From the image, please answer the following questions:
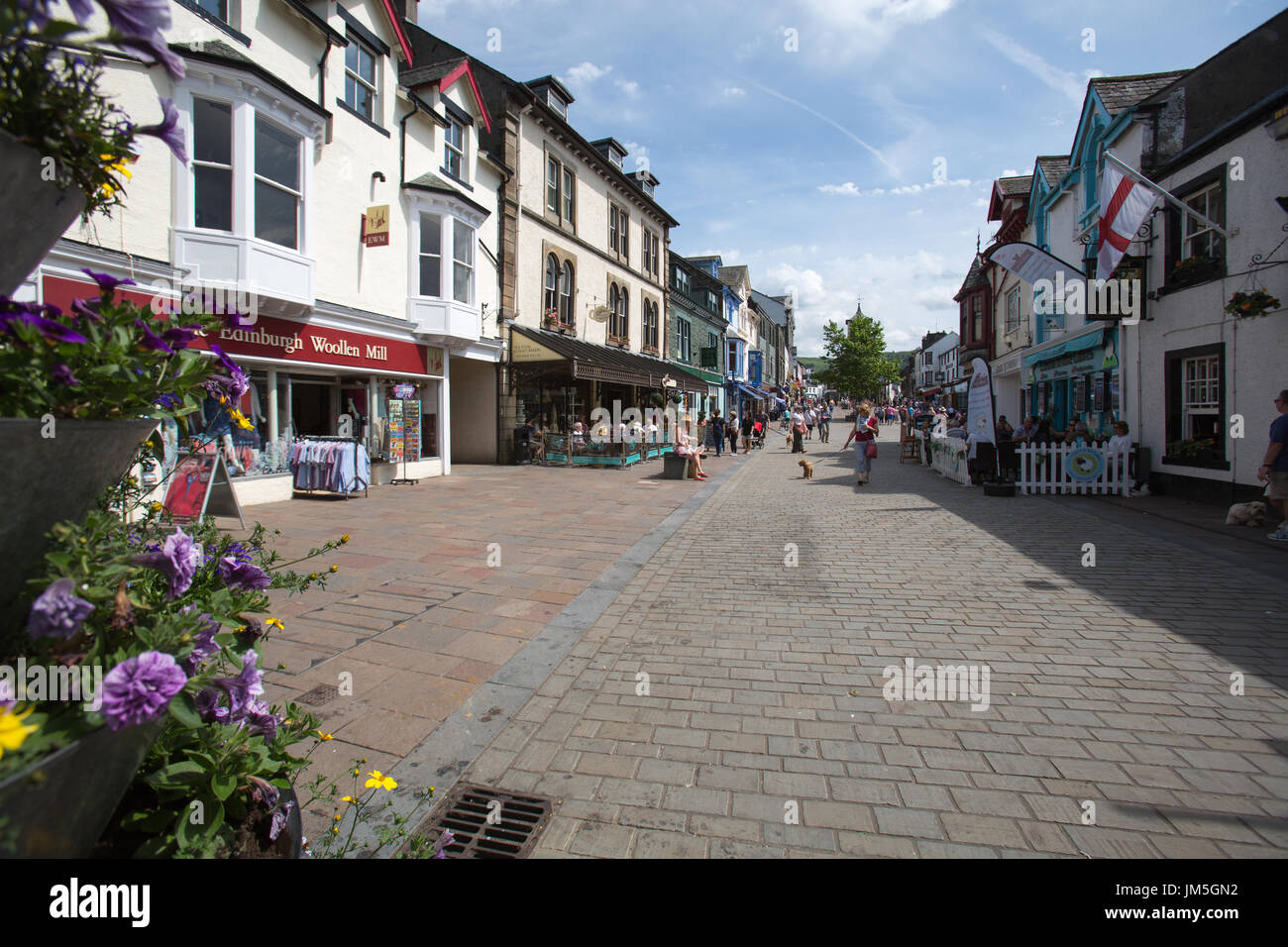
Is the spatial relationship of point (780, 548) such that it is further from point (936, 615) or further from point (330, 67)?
point (330, 67)

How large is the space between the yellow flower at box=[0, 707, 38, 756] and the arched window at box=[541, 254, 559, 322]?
20.6m

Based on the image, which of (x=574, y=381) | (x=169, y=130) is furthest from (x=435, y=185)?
(x=169, y=130)

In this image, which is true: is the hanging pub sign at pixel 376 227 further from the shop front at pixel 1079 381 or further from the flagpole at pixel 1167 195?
the shop front at pixel 1079 381

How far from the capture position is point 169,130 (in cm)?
151

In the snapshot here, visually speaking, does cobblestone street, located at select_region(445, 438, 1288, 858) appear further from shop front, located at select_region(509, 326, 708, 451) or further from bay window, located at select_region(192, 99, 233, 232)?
shop front, located at select_region(509, 326, 708, 451)

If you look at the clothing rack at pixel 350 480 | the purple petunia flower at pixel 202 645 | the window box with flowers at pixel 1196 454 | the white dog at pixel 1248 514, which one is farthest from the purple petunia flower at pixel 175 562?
the window box with flowers at pixel 1196 454

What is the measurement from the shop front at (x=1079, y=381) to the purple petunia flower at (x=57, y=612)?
55.4 ft

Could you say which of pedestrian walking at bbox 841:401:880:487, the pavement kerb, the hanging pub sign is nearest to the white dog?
pedestrian walking at bbox 841:401:880:487

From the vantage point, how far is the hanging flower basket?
9.90 metres

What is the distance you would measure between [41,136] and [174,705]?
1.13 metres

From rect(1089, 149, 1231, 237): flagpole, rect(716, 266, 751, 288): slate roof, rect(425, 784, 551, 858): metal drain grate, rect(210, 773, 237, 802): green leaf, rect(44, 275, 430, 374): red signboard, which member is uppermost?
rect(716, 266, 751, 288): slate roof

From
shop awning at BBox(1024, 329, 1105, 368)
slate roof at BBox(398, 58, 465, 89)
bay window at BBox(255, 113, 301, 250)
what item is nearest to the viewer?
bay window at BBox(255, 113, 301, 250)

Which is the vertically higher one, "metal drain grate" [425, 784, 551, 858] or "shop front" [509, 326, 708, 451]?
"shop front" [509, 326, 708, 451]
